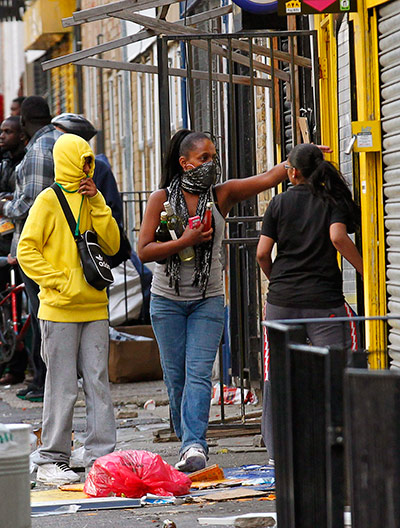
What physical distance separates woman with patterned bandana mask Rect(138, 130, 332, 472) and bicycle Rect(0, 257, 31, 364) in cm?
512

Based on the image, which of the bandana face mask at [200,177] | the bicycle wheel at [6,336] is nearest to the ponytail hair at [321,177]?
the bandana face mask at [200,177]

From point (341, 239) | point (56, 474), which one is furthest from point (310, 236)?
point (56, 474)

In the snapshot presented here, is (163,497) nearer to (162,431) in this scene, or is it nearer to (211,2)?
(162,431)

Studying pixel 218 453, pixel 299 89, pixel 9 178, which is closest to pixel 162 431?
pixel 218 453

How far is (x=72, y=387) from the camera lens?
7461mm

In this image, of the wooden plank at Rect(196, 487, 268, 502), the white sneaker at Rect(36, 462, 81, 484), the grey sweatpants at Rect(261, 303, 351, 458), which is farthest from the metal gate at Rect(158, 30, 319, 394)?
the wooden plank at Rect(196, 487, 268, 502)

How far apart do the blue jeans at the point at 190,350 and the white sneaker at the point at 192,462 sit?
86 mm

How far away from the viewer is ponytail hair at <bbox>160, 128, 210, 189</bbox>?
7.45 meters

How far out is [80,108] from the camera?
76.6 feet

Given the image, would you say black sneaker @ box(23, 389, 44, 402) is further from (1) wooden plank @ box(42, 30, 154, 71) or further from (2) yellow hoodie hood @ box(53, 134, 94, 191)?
(2) yellow hoodie hood @ box(53, 134, 94, 191)

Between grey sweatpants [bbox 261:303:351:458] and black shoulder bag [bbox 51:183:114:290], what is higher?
black shoulder bag [bbox 51:183:114:290]

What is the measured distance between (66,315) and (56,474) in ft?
2.92

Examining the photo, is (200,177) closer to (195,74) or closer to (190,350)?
(190,350)

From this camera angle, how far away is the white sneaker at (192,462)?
710 cm
